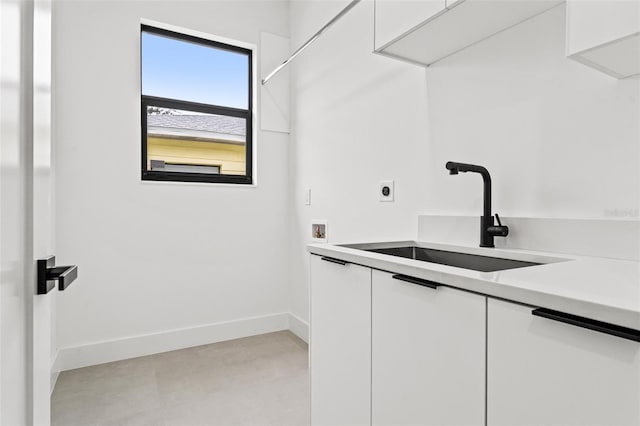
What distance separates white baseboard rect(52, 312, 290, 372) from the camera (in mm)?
2277

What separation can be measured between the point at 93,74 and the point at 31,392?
2.23 m

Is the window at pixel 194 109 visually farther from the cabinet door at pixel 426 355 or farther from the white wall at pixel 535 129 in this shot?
the cabinet door at pixel 426 355

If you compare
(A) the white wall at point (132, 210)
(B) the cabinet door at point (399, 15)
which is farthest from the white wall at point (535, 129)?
(A) the white wall at point (132, 210)

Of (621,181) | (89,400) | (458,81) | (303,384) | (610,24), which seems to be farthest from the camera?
(303,384)

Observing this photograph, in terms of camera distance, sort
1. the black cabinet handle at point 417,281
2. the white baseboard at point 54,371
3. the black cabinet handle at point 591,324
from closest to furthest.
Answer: the black cabinet handle at point 591,324
the black cabinet handle at point 417,281
the white baseboard at point 54,371

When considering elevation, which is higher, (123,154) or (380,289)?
(123,154)

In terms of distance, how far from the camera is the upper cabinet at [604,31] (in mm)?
781

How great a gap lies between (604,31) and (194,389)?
222cm

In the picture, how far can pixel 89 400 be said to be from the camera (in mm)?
1874

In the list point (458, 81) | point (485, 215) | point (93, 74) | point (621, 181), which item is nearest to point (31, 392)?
point (485, 215)

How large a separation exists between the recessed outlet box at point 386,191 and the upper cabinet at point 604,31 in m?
1.06

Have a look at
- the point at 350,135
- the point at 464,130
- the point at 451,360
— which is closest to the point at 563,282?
the point at 451,360

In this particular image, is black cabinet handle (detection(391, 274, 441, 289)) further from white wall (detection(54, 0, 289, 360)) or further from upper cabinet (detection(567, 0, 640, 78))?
white wall (detection(54, 0, 289, 360))

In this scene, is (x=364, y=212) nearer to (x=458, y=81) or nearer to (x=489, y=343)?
(x=458, y=81)
